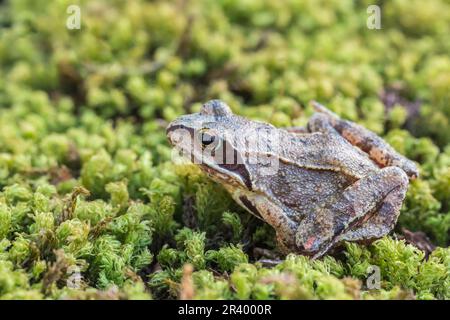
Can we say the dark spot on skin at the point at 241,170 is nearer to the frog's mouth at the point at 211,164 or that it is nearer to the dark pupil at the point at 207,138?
the frog's mouth at the point at 211,164

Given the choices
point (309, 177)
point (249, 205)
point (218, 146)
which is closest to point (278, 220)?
point (249, 205)

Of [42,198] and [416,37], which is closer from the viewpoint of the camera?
[42,198]

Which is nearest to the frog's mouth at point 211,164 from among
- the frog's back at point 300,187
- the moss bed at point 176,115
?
the frog's back at point 300,187

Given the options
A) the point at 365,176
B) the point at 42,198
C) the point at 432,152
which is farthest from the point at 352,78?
the point at 42,198

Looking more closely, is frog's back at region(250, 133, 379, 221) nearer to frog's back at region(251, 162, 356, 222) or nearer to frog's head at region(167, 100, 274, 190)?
frog's back at region(251, 162, 356, 222)

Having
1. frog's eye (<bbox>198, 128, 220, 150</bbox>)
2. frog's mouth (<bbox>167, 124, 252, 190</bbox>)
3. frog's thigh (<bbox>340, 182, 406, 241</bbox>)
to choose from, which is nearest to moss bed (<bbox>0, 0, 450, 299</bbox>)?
frog's thigh (<bbox>340, 182, 406, 241</bbox>)

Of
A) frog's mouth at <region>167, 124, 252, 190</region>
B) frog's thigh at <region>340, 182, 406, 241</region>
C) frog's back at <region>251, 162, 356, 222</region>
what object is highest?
frog's mouth at <region>167, 124, 252, 190</region>

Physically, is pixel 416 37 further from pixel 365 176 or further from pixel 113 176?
pixel 113 176
